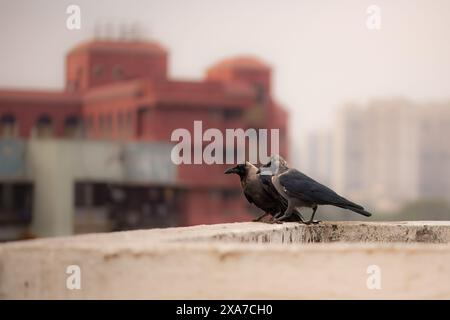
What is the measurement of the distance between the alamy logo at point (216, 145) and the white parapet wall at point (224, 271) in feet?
137

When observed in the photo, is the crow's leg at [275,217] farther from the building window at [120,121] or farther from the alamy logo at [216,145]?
the building window at [120,121]

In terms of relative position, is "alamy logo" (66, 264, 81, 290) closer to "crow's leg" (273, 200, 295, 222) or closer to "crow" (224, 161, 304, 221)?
"crow's leg" (273, 200, 295, 222)

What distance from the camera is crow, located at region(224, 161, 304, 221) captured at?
646 cm

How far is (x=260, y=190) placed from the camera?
6617 millimetres

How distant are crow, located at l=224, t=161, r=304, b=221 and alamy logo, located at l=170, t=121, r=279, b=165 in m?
38.6

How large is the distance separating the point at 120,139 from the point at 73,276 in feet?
164

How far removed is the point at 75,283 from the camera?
3678 mm

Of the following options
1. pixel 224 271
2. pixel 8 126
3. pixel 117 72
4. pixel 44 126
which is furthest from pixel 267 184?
pixel 117 72

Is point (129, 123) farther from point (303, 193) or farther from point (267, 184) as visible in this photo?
point (303, 193)

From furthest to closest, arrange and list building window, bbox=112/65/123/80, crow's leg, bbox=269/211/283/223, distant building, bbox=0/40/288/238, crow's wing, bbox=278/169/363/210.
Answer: building window, bbox=112/65/123/80, distant building, bbox=0/40/288/238, crow's leg, bbox=269/211/283/223, crow's wing, bbox=278/169/363/210

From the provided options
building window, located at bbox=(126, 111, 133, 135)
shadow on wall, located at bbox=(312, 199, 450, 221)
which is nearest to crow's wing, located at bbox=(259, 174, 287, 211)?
building window, located at bbox=(126, 111, 133, 135)

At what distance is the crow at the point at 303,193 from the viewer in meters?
5.75

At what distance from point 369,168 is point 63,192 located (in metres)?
49.4
